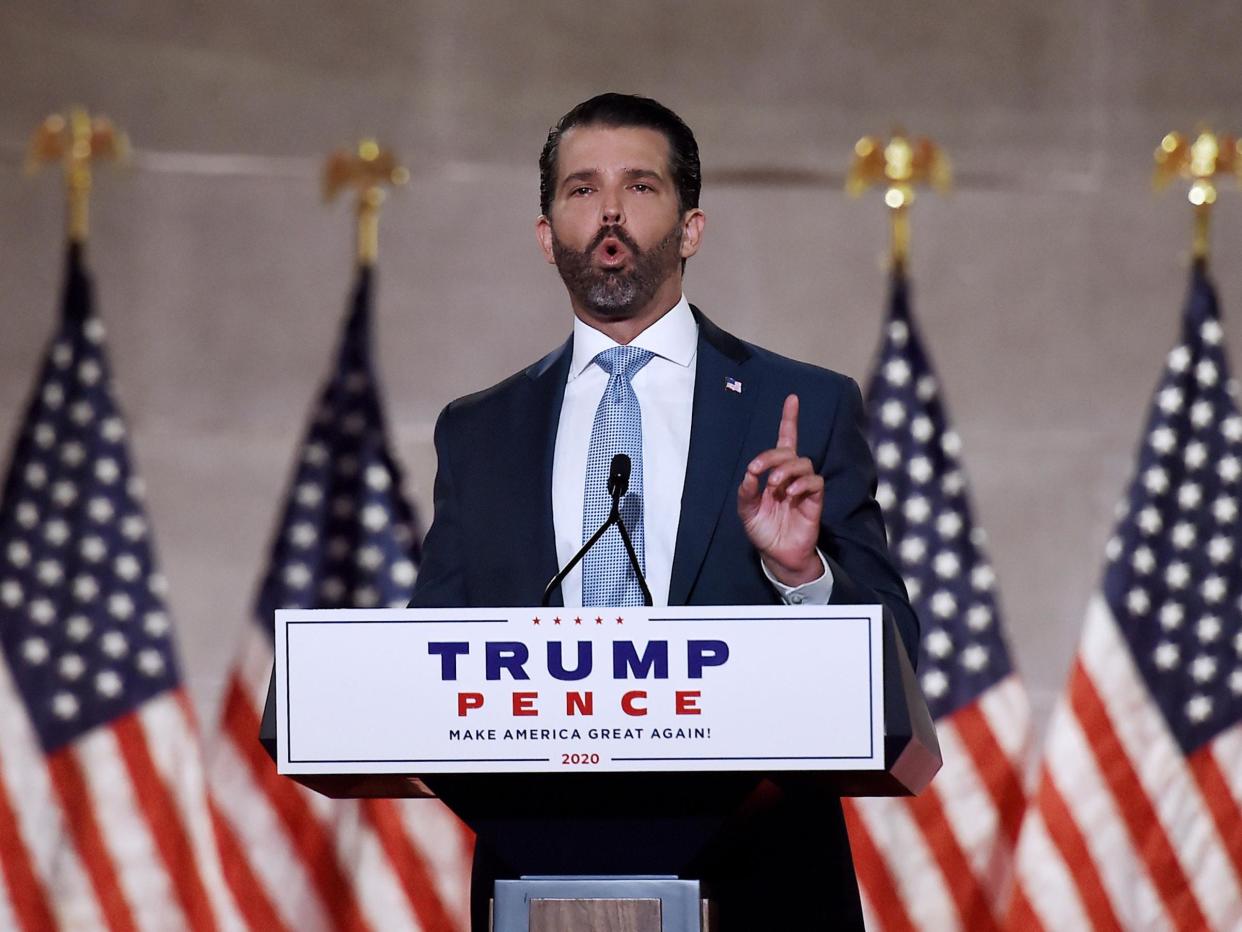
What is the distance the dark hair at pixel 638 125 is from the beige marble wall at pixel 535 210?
306 cm

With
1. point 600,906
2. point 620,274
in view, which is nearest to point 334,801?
point 620,274

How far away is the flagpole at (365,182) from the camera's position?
5.45m

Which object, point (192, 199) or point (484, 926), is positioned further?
point (192, 199)

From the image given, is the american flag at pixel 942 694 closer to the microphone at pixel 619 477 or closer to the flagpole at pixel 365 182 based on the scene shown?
the flagpole at pixel 365 182

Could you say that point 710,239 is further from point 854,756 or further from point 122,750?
point 854,756

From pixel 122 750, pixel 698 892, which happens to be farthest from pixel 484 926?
pixel 122 750

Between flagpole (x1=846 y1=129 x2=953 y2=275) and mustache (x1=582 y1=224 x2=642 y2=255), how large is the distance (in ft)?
10.8

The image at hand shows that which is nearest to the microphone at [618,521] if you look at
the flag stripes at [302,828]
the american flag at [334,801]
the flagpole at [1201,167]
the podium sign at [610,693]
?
the podium sign at [610,693]

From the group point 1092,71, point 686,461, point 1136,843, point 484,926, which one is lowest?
point 1136,843

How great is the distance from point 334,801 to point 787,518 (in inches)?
136

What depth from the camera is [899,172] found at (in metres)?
5.45

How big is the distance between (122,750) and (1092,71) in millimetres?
3592

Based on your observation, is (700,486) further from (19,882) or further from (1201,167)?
(1201,167)

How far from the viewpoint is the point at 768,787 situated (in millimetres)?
1775
